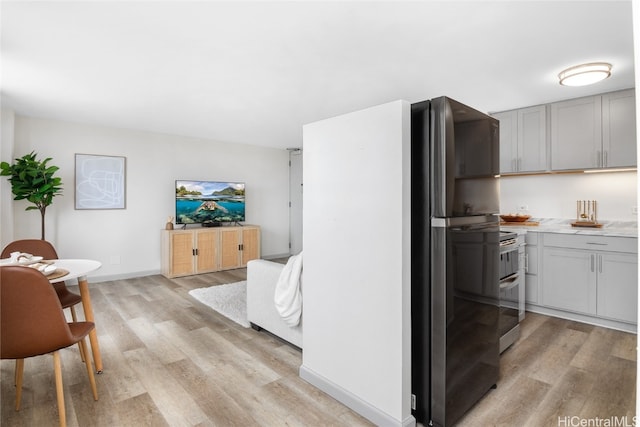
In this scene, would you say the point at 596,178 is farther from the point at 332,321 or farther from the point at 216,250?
the point at 216,250

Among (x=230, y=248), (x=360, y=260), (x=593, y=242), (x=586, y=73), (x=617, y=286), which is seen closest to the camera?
(x=360, y=260)

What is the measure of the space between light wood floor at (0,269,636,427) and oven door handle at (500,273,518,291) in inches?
19.0

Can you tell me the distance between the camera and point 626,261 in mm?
3152

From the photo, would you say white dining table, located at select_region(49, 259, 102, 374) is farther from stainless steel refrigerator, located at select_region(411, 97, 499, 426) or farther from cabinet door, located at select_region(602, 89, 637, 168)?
cabinet door, located at select_region(602, 89, 637, 168)

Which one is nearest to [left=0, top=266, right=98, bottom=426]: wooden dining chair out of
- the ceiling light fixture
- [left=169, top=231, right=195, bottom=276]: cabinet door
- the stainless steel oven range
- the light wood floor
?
the light wood floor

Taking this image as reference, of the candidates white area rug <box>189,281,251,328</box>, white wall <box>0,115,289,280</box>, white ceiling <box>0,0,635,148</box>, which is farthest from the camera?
white wall <box>0,115,289,280</box>

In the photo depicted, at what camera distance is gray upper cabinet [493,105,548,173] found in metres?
3.97

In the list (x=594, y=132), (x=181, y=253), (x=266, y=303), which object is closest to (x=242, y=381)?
(x=266, y=303)

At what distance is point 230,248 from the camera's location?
5.98m

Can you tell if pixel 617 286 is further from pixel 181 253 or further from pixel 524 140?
pixel 181 253

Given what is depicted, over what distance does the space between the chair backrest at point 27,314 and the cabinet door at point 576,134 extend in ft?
15.8

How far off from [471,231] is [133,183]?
17.0 ft

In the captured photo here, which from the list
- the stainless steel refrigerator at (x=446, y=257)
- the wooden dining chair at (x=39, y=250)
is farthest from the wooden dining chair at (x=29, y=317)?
the stainless steel refrigerator at (x=446, y=257)

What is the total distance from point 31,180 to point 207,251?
8.26 feet
